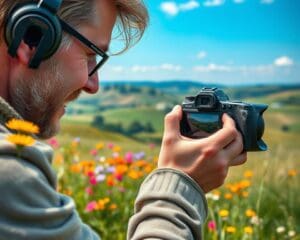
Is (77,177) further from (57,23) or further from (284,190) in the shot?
(57,23)

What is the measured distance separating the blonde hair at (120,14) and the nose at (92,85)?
0.19 meters

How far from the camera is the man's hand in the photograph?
4.48 ft

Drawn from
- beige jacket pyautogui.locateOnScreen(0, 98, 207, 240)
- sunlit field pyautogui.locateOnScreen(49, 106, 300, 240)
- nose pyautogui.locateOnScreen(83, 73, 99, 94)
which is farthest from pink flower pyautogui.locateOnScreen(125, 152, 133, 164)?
beige jacket pyautogui.locateOnScreen(0, 98, 207, 240)

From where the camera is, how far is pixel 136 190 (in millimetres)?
4004

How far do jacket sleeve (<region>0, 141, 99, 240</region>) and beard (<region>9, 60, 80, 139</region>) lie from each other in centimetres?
A: 31

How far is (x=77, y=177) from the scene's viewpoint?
4.27 m

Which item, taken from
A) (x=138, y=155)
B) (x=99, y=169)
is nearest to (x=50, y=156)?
(x=99, y=169)

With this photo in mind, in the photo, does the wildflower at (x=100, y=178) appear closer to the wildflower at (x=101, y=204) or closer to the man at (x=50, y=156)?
the wildflower at (x=101, y=204)

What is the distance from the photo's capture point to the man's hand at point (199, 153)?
1.37 m

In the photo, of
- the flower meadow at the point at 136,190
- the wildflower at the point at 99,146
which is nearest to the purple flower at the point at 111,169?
the flower meadow at the point at 136,190

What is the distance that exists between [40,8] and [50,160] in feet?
1.26

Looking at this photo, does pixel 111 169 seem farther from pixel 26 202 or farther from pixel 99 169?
pixel 26 202

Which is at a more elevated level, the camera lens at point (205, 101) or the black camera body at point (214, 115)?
the camera lens at point (205, 101)

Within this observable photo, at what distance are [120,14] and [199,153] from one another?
56 centimetres
